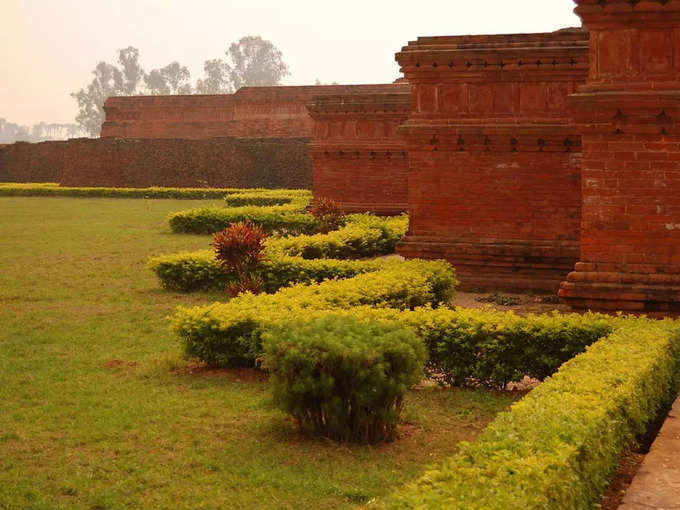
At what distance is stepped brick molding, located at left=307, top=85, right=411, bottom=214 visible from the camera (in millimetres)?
15516

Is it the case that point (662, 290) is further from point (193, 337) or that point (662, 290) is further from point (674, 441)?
point (193, 337)

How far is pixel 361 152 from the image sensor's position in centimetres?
1581

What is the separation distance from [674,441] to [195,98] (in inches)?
1331

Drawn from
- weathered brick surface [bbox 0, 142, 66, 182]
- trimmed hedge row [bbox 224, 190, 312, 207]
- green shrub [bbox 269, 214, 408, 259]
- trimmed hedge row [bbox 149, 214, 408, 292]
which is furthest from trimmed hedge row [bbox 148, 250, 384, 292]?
weathered brick surface [bbox 0, 142, 66, 182]

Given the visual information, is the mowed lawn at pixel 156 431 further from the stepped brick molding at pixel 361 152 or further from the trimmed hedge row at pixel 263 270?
the stepped brick molding at pixel 361 152

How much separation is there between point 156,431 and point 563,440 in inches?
78.2

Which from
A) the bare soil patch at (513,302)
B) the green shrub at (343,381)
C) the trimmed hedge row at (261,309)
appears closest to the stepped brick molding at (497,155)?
the bare soil patch at (513,302)

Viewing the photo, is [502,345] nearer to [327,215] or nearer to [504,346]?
[504,346]

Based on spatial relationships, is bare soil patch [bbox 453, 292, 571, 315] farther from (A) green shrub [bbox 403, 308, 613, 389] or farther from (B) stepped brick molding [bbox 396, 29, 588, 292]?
(A) green shrub [bbox 403, 308, 613, 389]

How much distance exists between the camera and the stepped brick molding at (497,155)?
877cm

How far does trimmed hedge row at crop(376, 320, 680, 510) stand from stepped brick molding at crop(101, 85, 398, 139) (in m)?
27.6

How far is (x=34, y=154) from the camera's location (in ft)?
124

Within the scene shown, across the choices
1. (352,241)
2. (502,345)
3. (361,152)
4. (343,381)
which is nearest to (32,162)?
(361,152)

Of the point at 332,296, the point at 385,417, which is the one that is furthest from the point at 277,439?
the point at 332,296
